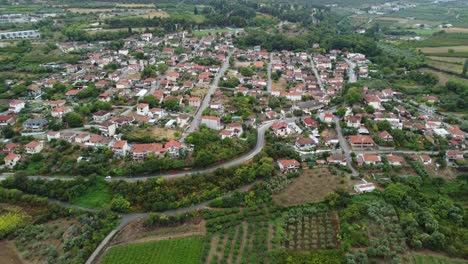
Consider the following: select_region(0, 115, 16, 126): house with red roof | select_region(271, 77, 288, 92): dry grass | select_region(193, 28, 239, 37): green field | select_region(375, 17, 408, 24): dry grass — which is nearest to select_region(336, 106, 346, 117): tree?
select_region(271, 77, 288, 92): dry grass

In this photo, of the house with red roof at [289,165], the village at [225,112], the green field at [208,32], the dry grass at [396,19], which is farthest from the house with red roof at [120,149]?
the dry grass at [396,19]

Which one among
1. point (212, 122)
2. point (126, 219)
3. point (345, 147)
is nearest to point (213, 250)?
point (126, 219)

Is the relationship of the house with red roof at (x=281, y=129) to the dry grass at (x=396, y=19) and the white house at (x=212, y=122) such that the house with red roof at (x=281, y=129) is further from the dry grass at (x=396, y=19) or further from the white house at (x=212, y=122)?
the dry grass at (x=396, y=19)

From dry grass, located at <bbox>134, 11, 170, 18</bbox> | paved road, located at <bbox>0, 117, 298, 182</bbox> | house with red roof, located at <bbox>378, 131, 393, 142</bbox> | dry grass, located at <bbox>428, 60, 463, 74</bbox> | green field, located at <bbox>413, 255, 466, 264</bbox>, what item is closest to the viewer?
green field, located at <bbox>413, 255, 466, 264</bbox>

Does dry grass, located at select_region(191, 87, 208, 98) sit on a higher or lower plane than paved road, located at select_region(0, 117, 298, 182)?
higher

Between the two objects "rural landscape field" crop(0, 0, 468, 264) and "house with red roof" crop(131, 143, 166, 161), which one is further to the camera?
"house with red roof" crop(131, 143, 166, 161)

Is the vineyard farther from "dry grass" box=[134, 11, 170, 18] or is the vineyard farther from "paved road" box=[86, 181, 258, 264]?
"dry grass" box=[134, 11, 170, 18]

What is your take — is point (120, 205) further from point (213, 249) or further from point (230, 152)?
point (230, 152)
